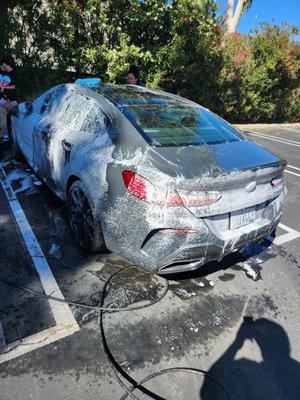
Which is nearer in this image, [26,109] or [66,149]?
[66,149]

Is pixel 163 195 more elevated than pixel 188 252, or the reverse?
pixel 163 195

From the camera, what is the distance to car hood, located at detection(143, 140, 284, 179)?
2.72m

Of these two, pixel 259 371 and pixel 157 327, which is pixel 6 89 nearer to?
pixel 157 327

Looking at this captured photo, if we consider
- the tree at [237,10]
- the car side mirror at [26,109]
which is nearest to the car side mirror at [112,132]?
the car side mirror at [26,109]

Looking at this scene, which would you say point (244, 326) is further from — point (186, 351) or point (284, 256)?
point (284, 256)

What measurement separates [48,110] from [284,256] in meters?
Answer: 3.40

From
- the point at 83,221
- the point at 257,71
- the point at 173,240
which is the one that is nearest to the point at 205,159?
the point at 173,240

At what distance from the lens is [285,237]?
4.64 m

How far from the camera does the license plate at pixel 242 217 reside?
293cm

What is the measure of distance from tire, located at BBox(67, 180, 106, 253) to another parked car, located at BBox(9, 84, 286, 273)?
1 centimetres

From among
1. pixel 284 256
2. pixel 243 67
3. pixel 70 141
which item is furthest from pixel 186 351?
pixel 243 67

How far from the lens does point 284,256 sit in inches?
163

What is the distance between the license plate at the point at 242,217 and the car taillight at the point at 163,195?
0.30m

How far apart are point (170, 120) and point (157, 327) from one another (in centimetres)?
194
